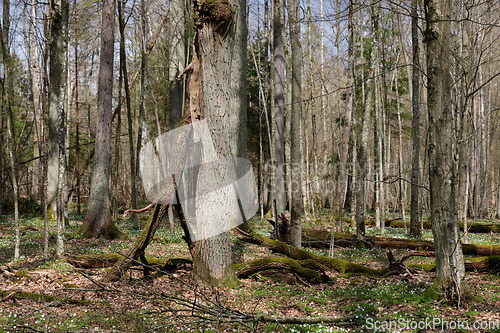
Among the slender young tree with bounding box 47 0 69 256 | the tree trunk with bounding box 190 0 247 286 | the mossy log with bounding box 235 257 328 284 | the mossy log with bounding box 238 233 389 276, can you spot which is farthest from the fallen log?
the slender young tree with bounding box 47 0 69 256

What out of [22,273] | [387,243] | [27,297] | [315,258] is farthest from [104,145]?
[387,243]

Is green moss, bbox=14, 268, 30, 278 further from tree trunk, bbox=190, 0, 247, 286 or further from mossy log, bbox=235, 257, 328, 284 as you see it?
mossy log, bbox=235, 257, 328, 284

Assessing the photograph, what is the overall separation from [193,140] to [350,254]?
5.96 m

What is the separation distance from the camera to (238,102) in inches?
246

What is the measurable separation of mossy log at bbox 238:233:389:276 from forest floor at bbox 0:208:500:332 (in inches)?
8.0

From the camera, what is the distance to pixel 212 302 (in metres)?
3.25

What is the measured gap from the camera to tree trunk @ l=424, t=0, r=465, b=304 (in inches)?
184

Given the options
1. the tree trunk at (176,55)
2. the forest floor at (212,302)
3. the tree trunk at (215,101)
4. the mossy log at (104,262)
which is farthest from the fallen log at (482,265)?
the tree trunk at (176,55)

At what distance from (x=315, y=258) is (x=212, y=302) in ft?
14.7

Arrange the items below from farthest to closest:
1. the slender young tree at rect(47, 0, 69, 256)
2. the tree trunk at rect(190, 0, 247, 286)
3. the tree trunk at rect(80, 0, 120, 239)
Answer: the tree trunk at rect(80, 0, 120, 239) → the slender young tree at rect(47, 0, 69, 256) → the tree trunk at rect(190, 0, 247, 286)

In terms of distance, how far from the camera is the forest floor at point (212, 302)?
365cm

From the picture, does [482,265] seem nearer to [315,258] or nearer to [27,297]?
[315,258]

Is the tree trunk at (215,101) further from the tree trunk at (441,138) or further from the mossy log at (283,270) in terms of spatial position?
the tree trunk at (441,138)

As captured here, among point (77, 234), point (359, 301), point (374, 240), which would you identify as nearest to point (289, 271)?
point (359, 301)
